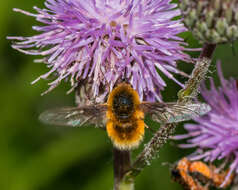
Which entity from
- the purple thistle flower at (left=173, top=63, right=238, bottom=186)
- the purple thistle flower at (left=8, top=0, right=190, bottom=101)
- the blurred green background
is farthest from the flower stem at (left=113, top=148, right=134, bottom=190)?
the blurred green background

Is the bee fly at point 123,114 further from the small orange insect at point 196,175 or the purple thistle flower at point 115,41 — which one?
the small orange insect at point 196,175

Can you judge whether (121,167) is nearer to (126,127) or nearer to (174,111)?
(126,127)

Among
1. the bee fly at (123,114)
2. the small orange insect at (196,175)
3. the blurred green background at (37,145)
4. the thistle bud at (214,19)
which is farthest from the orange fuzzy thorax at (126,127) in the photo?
the blurred green background at (37,145)

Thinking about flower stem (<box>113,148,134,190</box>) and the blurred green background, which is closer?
flower stem (<box>113,148,134,190</box>)

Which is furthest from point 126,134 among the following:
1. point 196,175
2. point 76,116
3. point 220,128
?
point 220,128

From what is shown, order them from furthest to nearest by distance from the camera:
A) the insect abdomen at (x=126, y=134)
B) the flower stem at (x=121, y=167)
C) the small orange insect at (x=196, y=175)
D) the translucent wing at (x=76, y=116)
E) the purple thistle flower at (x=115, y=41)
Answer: the small orange insect at (x=196, y=175) < the flower stem at (x=121, y=167) < the purple thistle flower at (x=115, y=41) < the insect abdomen at (x=126, y=134) < the translucent wing at (x=76, y=116)

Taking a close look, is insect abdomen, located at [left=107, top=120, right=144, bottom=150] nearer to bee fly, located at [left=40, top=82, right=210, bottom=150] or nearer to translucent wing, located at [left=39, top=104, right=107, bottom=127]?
bee fly, located at [left=40, top=82, right=210, bottom=150]
